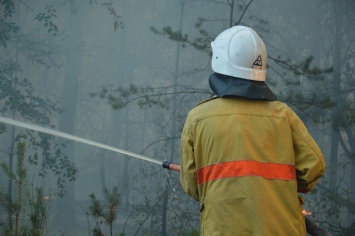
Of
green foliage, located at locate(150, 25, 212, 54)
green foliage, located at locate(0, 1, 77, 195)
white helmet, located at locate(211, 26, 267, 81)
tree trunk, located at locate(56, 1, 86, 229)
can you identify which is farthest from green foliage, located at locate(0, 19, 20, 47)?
white helmet, located at locate(211, 26, 267, 81)

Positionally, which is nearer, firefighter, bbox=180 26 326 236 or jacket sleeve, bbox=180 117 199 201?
firefighter, bbox=180 26 326 236

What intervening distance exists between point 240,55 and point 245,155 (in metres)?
0.45

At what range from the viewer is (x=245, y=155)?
7.36ft

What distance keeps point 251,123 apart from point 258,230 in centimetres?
43

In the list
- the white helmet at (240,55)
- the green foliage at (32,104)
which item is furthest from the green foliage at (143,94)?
the white helmet at (240,55)

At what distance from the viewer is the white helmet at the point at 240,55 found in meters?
2.39

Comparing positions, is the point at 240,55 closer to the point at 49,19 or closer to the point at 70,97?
the point at 70,97

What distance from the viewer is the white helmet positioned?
239 cm

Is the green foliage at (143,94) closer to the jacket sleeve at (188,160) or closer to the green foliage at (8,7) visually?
the green foliage at (8,7)

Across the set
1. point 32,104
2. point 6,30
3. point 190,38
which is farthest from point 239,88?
point 6,30

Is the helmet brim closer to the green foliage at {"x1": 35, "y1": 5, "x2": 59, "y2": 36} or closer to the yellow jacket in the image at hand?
the yellow jacket

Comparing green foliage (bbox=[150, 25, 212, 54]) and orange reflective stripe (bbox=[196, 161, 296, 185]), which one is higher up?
green foliage (bbox=[150, 25, 212, 54])

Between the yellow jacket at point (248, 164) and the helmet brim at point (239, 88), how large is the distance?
0.03 metres

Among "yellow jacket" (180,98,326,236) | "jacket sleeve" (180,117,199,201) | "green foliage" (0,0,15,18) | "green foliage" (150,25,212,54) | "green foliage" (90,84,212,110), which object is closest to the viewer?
"yellow jacket" (180,98,326,236)
